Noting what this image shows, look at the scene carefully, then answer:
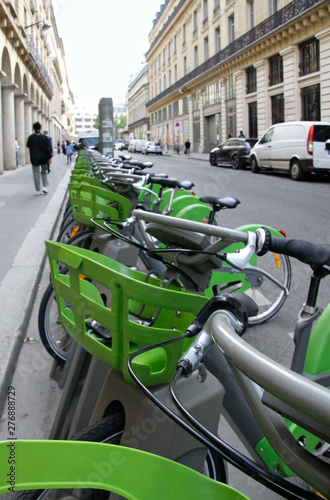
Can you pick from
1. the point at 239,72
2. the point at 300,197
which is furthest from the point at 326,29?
the point at 300,197

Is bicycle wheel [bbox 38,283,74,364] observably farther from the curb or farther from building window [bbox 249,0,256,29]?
building window [bbox 249,0,256,29]

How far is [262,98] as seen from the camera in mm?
29297

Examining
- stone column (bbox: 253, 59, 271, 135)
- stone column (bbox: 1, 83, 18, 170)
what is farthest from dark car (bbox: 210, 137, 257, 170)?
stone column (bbox: 1, 83, 18, 170)

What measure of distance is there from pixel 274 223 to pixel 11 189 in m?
8.07

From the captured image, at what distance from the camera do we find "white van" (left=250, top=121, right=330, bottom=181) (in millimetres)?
15305

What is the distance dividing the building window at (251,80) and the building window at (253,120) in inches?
39.2

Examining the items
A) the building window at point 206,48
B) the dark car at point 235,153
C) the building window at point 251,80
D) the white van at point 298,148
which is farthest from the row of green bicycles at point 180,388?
the building window at point 206,48

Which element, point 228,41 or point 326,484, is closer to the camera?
point 326,484

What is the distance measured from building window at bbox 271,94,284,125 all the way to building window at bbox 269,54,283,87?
854 millimetres

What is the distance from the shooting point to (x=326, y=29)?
22.4m

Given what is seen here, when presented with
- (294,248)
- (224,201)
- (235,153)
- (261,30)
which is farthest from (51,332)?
(261,30)

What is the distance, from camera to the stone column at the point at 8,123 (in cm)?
2169

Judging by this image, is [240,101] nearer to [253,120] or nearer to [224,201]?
[253,120]

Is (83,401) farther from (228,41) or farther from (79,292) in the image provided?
(228,41)
